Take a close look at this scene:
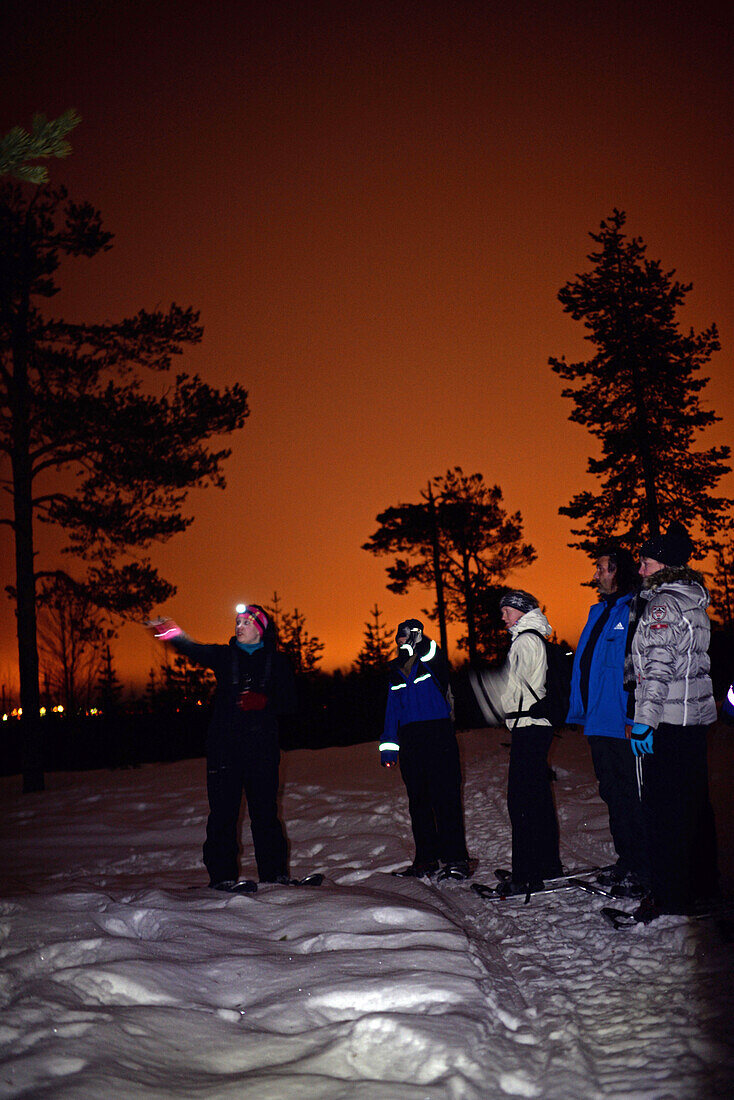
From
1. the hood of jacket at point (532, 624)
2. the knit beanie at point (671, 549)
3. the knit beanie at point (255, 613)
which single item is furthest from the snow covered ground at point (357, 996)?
the knit beanie at point (671, 549)

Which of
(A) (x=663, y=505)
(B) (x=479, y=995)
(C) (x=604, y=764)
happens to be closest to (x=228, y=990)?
(B) (x=479, y=995)

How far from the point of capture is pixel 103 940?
4203mm

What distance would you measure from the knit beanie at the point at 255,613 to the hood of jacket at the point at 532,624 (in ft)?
6.11

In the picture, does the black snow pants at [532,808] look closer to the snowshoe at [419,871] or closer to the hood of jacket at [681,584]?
the snowshoe at [419,871]

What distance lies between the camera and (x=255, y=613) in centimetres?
616

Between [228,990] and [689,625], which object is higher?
[689,625]

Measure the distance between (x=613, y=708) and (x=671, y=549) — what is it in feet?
3.92

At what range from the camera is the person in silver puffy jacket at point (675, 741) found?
450cm

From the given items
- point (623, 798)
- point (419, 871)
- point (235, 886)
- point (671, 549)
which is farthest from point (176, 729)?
point (671, 549)

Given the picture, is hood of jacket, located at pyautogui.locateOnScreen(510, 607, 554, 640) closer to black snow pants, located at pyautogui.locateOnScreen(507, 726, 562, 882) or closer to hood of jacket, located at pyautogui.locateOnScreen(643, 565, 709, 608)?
black snow pants, located at pyautogui.locateOnScreen(507, 726, 562, 882)

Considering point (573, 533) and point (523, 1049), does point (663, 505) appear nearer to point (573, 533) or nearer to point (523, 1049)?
point (573, 533)

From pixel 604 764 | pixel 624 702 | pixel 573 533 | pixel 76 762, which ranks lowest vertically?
pixel 76 762

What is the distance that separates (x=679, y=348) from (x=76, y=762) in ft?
70.2

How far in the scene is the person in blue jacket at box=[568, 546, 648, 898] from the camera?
5.29 meters
